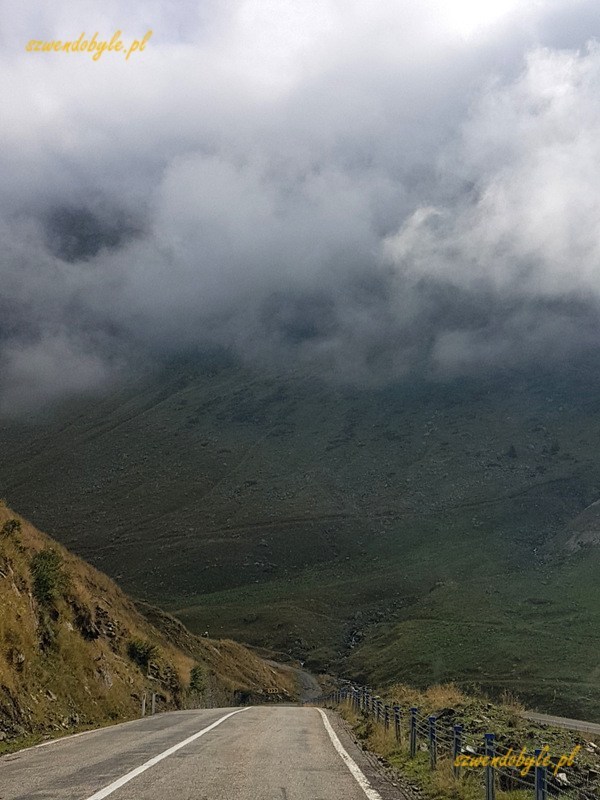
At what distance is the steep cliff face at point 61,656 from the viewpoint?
19188mm

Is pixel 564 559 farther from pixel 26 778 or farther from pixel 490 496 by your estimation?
pixel 26 778

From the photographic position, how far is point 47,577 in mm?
26562

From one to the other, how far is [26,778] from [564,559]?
140497 millimetres

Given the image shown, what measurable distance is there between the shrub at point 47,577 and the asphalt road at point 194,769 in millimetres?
9031

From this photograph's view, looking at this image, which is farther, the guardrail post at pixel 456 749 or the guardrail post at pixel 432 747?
the guardrail post at pixel 432 747

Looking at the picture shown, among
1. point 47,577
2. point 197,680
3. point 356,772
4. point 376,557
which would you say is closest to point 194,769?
point 356,772

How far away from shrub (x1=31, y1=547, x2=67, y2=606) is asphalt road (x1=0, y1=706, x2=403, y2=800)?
9.03 meters

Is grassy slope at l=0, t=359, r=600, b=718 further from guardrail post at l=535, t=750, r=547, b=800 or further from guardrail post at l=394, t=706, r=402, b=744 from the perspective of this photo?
guardrail post at l=535, t=750, r=547, b=800

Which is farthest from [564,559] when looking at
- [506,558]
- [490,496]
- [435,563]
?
[490,496]

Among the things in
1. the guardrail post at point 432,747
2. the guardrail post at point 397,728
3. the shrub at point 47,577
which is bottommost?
the guardrail post at point 397,728

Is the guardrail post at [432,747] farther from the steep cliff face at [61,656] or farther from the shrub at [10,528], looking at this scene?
the shrub at [10,528]

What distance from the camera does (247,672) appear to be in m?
70.2
